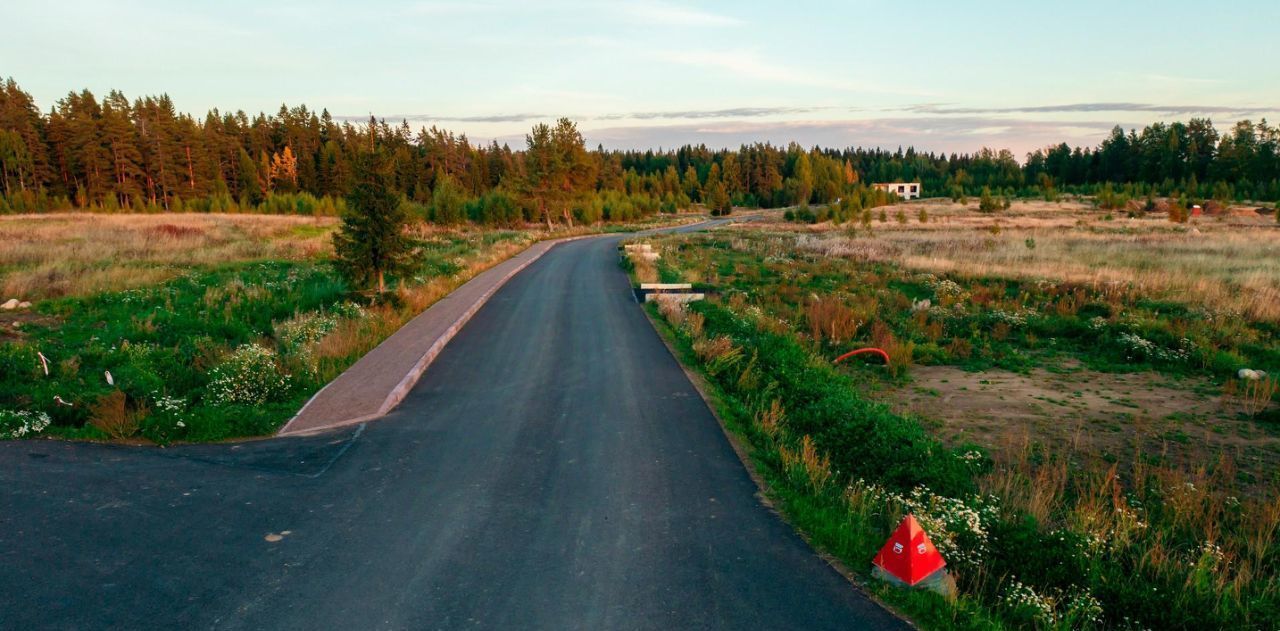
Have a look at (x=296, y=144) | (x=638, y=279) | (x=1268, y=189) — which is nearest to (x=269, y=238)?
(x=638, y=279)

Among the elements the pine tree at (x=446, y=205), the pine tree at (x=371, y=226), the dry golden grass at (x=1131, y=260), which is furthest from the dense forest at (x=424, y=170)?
the dry golden grass at (x=1131, y=260)

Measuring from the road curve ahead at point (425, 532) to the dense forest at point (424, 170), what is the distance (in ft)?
113

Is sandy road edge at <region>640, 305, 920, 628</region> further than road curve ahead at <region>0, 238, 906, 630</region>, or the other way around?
sandy road edge at <region>640, 305, 920, 628</region>

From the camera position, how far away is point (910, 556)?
201 inches

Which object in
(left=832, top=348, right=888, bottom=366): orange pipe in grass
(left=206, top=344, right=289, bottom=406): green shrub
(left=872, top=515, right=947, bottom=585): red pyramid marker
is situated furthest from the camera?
(left=832, top=348, right=888, bottom=366): orange pipe in grass

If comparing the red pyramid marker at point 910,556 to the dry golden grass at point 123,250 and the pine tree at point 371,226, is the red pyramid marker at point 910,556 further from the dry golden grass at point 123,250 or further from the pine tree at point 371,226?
the dry golden grass at point 123,250

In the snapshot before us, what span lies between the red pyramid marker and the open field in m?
0.20

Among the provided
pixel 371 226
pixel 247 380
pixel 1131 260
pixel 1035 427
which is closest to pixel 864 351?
pixel 1035 427

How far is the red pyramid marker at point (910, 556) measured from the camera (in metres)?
5.09

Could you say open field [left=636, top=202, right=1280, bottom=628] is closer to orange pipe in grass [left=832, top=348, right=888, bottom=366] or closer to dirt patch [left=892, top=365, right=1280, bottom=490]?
dirt patch [left=892, top=365, right=1280, bottom=490]

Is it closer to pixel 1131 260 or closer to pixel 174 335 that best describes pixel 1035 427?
pixel 174 335

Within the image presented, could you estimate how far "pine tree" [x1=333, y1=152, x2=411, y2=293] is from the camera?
17172 mm

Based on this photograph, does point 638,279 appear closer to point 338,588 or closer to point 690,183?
point 338,588

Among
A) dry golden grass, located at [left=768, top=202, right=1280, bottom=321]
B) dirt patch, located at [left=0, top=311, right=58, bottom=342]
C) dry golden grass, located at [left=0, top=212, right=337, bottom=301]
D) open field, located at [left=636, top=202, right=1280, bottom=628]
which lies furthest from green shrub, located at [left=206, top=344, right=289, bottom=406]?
dry golden grass, located at [left=768, top=202, right=1280, bottom=321]
